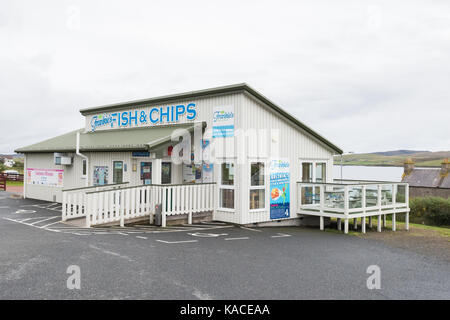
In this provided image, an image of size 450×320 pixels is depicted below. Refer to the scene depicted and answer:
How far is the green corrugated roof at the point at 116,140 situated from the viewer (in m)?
13.0

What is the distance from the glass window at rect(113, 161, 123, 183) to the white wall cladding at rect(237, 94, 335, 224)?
5511 mm

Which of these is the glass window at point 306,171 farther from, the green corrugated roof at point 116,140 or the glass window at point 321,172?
the green corrugated roof at point 116,140

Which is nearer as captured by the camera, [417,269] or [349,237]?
[417,269]

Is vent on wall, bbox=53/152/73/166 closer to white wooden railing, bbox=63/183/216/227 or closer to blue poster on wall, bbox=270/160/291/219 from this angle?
white wooden railing, bbox=63/183/216/227

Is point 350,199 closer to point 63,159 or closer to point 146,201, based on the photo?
point 146,201

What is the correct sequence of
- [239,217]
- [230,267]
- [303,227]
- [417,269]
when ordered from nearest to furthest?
[230,267]
[417,269]
[239,217]
[303,227]

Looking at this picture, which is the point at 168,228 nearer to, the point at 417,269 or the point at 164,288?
the point at 164,288

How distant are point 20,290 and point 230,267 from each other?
3.58m

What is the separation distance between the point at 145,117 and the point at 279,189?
23.3ft

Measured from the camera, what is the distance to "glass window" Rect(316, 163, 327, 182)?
15048 millimetres

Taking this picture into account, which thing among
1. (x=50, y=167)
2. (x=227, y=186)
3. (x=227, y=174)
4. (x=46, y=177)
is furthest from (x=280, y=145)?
(x=46, y=177)
